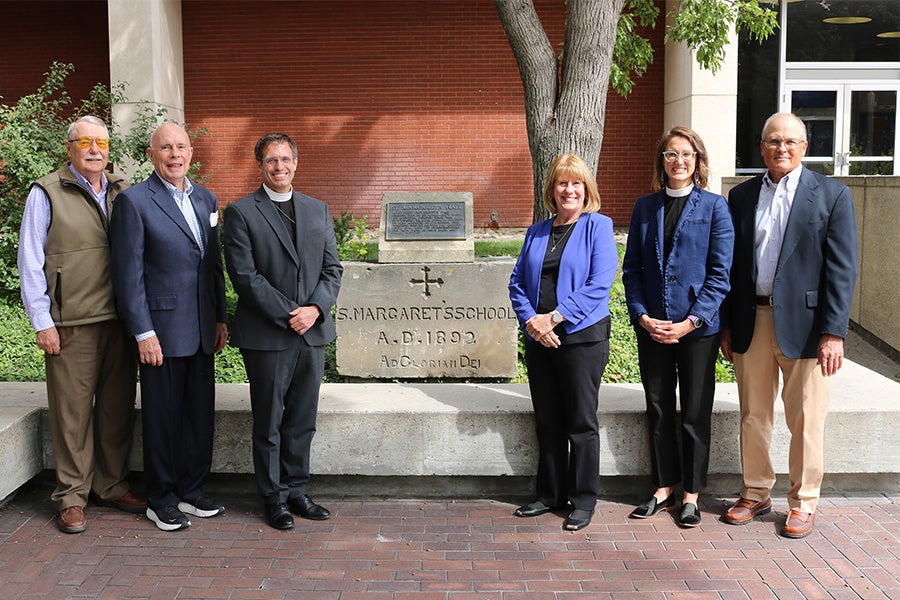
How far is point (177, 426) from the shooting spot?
4.88m

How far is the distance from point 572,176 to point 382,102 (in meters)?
12.0

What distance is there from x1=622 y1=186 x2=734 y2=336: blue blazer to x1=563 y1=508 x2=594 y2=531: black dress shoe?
1.07 m

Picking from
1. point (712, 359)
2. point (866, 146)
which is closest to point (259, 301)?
point (712, 359)

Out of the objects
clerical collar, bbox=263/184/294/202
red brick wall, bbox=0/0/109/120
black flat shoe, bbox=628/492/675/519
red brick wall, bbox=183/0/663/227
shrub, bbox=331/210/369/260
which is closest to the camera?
clerical collar, bbox=263/184/294/202

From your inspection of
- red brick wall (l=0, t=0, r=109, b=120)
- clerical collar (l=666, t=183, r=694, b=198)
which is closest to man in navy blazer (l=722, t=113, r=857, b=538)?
clerical collar (l=666, t=183, r=694, b=198)

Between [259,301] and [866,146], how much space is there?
575 inches

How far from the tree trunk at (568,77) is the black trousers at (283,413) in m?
3.25

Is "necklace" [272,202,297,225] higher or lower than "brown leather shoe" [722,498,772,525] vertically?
higher

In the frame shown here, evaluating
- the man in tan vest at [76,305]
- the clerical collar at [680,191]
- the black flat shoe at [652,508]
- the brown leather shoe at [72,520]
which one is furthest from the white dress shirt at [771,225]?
the brown leather shoe at [72,520]

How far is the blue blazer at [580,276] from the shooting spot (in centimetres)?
465

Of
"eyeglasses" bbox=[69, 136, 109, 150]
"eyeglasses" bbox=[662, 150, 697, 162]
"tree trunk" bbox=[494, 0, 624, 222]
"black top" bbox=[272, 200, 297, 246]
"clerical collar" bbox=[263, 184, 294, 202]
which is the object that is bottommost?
"black top" bbox=[272, 200, 297, 246]

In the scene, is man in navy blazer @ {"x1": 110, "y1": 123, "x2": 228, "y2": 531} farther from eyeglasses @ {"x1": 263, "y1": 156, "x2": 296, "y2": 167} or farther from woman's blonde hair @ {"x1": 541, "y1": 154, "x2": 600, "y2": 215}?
woman's blonde hair @ {"x1": 541, "y1": 154, "x2": 600, "y2": 215}

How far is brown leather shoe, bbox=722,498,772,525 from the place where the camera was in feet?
15.6

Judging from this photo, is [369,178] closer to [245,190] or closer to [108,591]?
[245,190]
